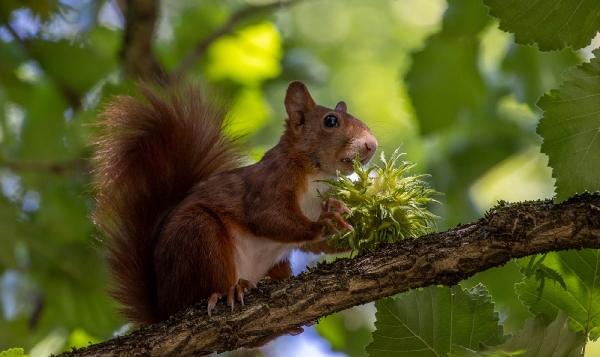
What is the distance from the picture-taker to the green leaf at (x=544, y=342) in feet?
4.85

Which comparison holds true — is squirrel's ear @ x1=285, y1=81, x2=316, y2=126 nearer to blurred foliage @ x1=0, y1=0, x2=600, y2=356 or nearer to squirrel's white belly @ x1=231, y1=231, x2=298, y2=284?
blurred foliage @ x1=0, y1=0, x2=600, y2=356

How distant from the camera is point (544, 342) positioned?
1.49m

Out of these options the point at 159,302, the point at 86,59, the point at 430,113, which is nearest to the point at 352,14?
the point at 86,59

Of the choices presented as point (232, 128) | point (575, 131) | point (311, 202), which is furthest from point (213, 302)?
point (232, 128)

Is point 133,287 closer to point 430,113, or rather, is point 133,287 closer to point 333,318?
Result: point 430,113

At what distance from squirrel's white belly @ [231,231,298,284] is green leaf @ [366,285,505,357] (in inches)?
33.5

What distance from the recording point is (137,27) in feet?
12.6

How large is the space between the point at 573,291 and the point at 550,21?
2.12 feet

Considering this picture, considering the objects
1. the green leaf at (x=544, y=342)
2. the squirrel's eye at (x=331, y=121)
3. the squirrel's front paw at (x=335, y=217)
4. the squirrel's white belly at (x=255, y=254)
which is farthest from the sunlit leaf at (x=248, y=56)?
the green leaf at (x=544, y=342)

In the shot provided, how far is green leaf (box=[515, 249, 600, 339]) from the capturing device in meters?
1.67

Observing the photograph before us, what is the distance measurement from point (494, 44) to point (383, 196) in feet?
11.4

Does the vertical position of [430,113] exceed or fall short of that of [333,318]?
it exceeds it

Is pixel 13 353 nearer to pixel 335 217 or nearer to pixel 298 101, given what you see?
pixel 335 217

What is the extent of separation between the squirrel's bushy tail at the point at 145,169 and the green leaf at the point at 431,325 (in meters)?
1.10
